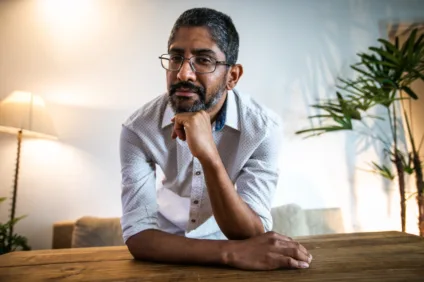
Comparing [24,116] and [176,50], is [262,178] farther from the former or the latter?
[24,116]

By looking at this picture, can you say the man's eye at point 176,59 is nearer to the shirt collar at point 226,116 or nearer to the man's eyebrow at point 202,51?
the man's eyebrow at point 202,51

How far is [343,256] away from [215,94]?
695 millimetres

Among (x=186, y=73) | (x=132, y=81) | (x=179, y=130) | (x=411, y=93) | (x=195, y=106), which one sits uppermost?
(x=132, y=81)

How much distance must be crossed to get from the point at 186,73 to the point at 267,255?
646mm

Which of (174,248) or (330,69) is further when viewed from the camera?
(330,69)

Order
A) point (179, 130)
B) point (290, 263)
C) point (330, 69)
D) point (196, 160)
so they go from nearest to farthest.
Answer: point (290, 263) → point (179, 130) → point (196, 160) → point (330, 69)

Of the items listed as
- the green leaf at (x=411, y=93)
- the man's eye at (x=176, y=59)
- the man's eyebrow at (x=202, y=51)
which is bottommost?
the man's eye at (x=176, y=59)

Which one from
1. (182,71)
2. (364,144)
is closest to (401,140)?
(364,144)

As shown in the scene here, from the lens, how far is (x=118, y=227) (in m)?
1.99

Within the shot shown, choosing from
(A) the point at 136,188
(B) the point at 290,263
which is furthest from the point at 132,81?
(B) the point at 290,263

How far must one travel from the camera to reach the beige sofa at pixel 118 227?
1.94m

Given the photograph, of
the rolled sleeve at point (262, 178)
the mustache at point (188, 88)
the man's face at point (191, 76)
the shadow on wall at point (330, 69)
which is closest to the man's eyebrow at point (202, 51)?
the man's face at point (191, 76)

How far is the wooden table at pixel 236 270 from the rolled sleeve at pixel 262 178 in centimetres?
19

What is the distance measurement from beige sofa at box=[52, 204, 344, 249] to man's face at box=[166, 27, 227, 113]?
134cm
